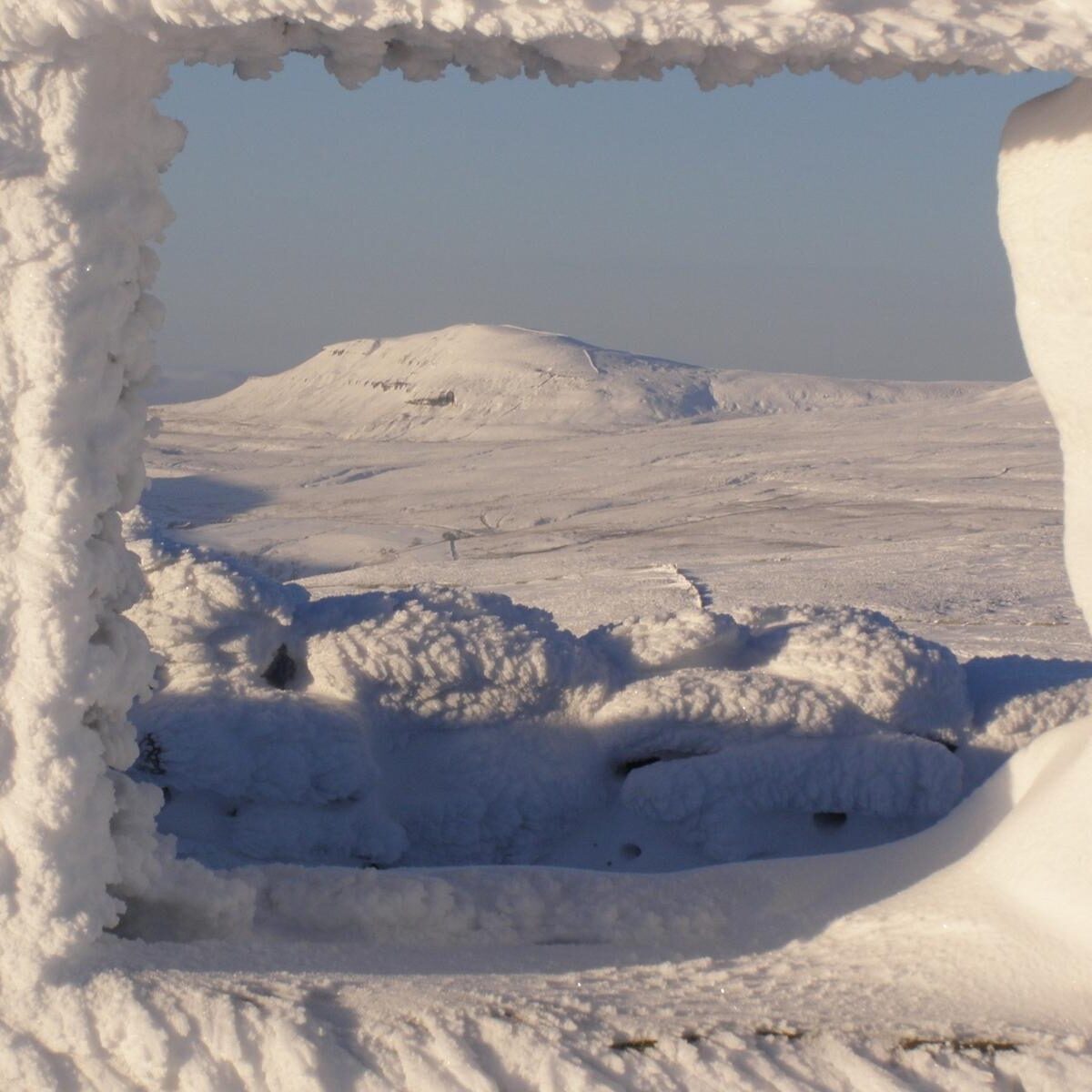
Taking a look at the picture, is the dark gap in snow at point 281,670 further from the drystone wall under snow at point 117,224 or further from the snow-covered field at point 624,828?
the drystone wall under snow at point 117,224

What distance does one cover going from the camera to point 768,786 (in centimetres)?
306

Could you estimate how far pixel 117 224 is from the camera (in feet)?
5.93

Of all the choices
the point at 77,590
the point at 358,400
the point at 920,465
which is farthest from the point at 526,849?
the point at 358,400

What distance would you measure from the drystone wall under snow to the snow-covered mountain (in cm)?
1816

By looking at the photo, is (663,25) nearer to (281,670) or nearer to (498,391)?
(281,670)

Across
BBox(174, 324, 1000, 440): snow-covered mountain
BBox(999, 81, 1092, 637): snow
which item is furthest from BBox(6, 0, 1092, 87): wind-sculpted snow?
BBox(174, 324, 1000, 440): snow-covered mountain

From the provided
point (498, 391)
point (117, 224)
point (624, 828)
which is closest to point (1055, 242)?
point (117, 224)

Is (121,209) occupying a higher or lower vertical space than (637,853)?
higher

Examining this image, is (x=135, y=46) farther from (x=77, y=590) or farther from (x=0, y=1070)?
(x=0, y=1070)

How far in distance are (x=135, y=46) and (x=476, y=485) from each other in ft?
43.5

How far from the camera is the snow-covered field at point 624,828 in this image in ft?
5.95

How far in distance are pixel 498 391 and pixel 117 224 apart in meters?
21.3

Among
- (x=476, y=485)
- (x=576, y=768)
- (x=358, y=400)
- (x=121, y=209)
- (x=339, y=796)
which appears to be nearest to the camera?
(x=121, y=209)

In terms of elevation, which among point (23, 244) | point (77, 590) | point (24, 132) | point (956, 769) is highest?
point (24, 132)
